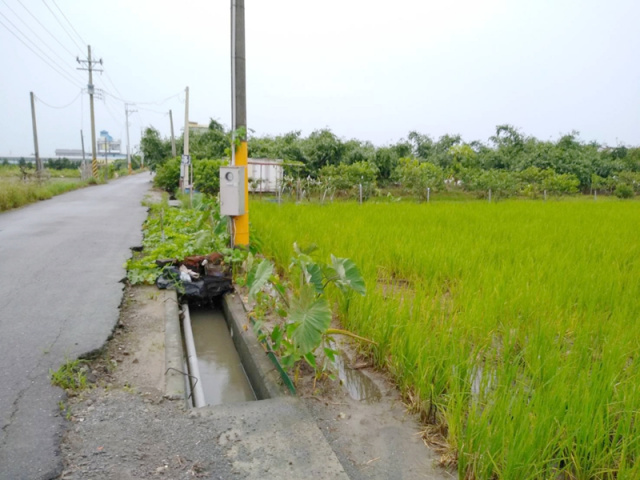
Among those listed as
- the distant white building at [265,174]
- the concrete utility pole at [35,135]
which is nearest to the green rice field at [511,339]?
the distant white building at [265,174]

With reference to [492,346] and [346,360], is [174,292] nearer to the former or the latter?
[346,360]

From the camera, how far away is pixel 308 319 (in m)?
2.41

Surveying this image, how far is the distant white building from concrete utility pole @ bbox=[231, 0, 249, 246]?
11678mm

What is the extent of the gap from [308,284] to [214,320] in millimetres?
2381

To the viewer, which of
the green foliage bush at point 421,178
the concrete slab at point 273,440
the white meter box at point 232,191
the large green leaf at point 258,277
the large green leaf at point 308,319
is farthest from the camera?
the green foliage bush at point 421,178

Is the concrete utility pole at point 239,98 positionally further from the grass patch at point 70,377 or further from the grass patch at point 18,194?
the grass patch at point 18,194

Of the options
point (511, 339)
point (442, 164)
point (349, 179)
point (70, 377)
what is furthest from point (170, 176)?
point (511, 339)

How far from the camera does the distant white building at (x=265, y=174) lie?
17.3 metres

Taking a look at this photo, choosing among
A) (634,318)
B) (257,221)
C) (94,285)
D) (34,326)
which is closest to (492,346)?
(634,318)

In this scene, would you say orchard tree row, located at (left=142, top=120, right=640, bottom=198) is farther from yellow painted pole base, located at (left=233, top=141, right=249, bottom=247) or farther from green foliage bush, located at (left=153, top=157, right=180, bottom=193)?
yellow painted pole base, located at (left=233, top=141, right=249, bottom=247)

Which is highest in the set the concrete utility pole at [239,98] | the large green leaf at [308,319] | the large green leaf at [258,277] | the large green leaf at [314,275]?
the concrete utility pole at [239,98]

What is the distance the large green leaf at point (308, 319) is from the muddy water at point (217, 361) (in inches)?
38.2

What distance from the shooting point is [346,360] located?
3.00 m

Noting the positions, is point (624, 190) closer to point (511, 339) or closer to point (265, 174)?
point (265, 174)
